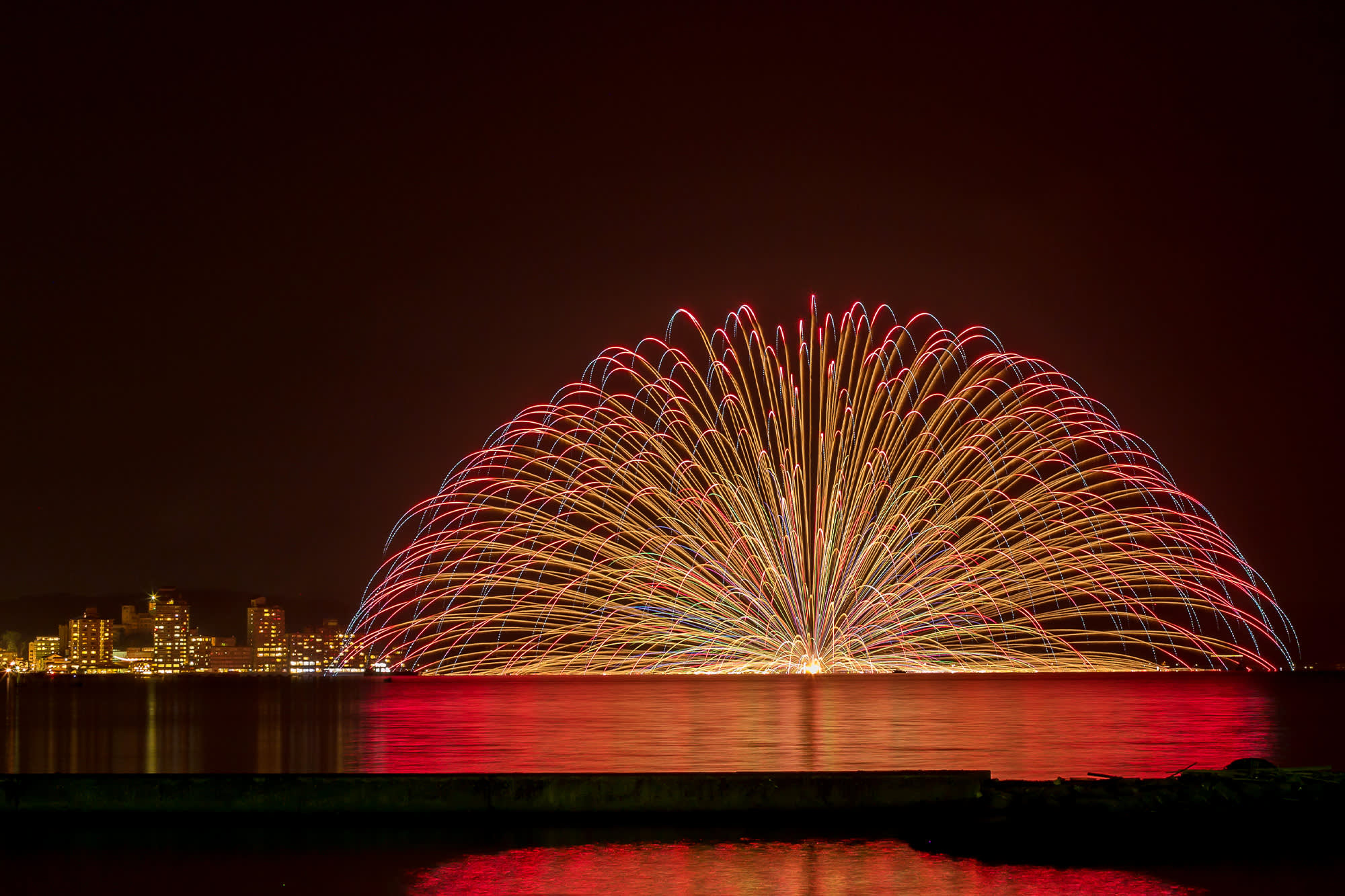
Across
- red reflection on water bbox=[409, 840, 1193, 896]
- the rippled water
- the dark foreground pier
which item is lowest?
the rippled water

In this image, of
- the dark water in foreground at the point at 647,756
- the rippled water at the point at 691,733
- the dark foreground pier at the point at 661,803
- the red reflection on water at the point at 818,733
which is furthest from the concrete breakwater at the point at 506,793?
the rippled water at the point at 691,733

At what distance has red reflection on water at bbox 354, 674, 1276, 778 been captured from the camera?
101ft

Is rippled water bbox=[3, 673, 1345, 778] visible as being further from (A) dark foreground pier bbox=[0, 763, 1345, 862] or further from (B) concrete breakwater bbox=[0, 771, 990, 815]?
(B) concrete breakwater bbox=[0, 771, 990, 815]

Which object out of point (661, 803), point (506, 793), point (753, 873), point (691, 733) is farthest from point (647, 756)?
point (753, 873)

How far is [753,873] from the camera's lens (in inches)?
679

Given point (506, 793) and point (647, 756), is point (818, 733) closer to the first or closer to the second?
point (647, 756)

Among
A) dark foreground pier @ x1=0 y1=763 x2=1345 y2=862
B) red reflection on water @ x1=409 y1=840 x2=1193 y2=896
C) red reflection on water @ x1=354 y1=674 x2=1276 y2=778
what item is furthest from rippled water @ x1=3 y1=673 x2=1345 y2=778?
red reflection on water @ x1=409 y1=840 x2=1193 y2=896

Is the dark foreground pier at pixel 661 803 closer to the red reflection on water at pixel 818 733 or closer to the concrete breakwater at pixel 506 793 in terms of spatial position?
the concrete breakwater at pixel 506 793

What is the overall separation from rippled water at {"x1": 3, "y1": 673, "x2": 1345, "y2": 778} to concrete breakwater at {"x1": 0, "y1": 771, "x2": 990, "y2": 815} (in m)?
7.55

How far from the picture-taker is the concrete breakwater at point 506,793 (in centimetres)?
2064

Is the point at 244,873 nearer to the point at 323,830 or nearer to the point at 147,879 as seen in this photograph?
the point at 147,879

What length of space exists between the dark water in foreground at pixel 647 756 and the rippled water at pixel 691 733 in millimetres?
190

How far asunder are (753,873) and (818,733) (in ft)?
85.0

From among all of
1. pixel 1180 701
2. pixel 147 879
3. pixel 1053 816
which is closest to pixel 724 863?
pixel 1053 816
